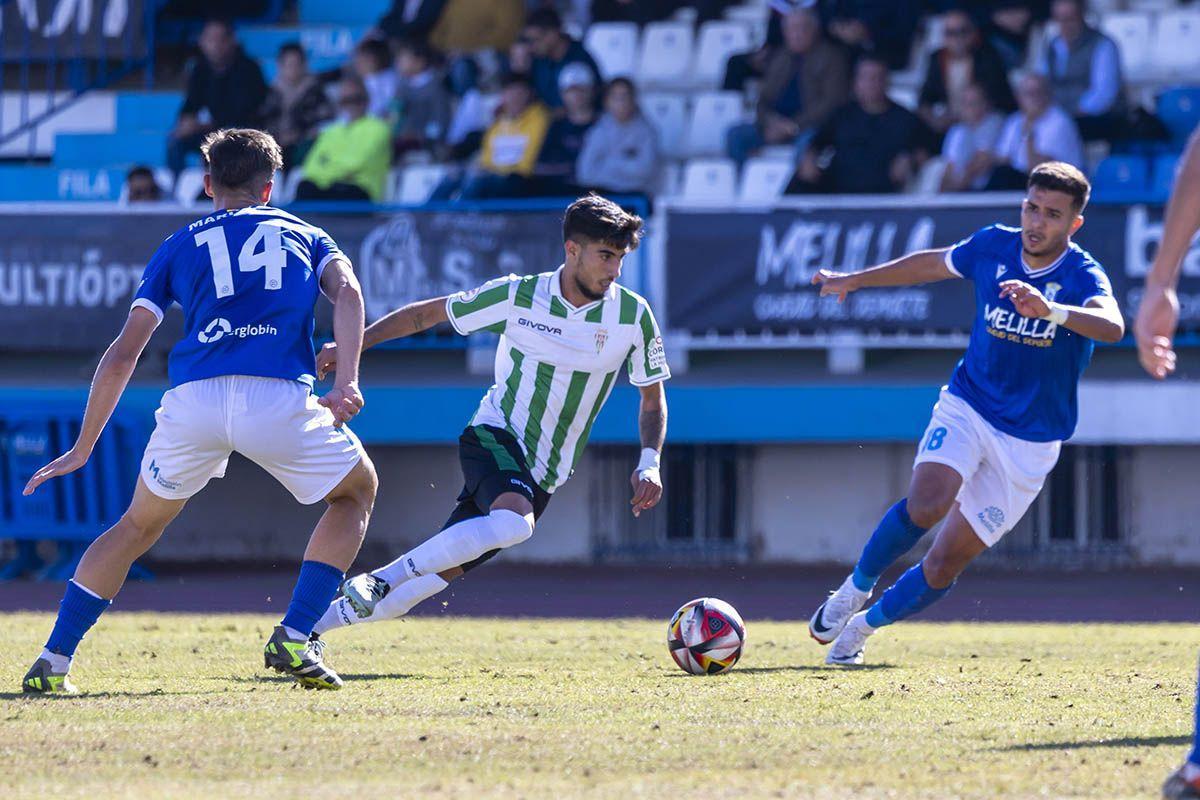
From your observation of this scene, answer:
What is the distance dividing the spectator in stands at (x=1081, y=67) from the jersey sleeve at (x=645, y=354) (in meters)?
7.53

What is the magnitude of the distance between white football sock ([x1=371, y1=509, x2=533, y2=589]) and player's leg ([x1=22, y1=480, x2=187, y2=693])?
1074mm

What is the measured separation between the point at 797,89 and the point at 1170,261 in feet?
35.5

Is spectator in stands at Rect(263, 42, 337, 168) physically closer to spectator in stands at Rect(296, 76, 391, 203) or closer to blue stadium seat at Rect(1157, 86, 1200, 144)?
spectator in stands at Rect(296, 76, 391, 203)

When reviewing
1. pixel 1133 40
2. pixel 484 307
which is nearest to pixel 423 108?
pixel 1133 40

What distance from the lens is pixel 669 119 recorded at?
617 inches

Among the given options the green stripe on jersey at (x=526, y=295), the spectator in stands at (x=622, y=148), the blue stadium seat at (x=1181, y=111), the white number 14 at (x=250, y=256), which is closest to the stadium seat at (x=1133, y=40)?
the blue stadium seat at (x=1181, y=111)

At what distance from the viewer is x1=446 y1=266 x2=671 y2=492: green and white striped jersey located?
7617 mm

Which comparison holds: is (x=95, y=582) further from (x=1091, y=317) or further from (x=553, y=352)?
(x=1091, y=317)

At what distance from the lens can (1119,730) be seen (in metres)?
5.88

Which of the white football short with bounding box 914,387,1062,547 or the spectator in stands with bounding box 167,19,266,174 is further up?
the spectator in stands with bounding box 167,19,266,174

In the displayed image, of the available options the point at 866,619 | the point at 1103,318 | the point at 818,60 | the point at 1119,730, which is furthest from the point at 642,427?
the point at 818,60

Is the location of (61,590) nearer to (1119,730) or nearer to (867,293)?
(867,293)

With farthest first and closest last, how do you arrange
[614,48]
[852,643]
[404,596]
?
[614,48]
[852,643]
[404,596]

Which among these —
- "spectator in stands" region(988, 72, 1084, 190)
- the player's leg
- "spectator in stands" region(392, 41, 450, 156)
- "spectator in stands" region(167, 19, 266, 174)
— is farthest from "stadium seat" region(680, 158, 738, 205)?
the player's leg
